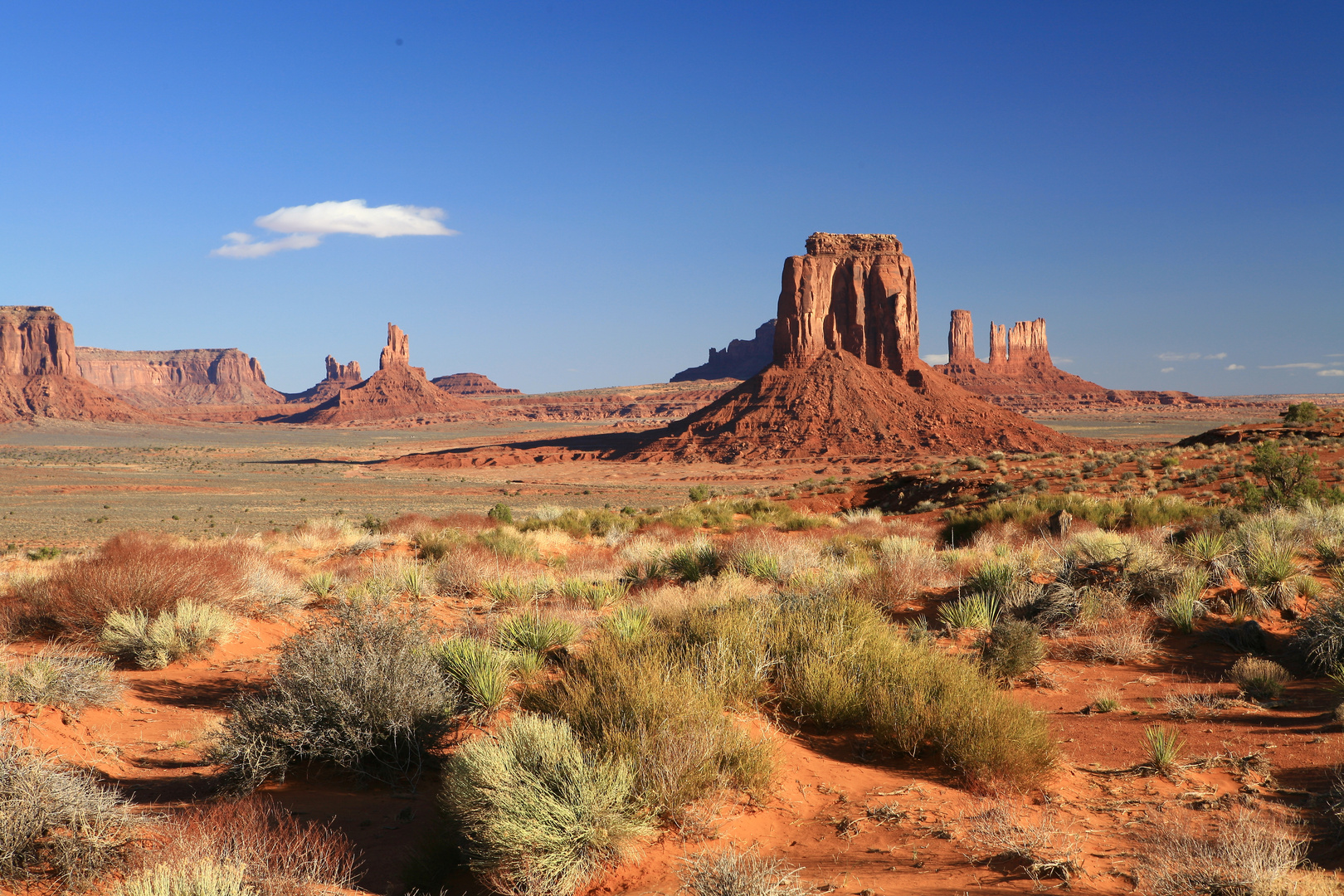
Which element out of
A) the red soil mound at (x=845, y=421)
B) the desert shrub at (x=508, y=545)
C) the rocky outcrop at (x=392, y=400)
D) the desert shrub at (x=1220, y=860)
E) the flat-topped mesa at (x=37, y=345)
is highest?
the flat-topped mesa at (x=37, y=345)

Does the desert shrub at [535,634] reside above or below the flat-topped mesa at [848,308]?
below

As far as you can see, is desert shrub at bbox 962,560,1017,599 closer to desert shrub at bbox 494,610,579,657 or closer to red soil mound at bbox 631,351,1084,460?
desert shrub at bbox 494,610,579,657

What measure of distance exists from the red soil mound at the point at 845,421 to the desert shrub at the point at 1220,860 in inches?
2439

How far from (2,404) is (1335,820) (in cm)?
17112

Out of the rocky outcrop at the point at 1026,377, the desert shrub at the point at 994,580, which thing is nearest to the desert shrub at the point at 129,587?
the desert shrub at the point at 994,580

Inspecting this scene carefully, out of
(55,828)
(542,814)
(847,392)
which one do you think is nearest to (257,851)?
(55,828)

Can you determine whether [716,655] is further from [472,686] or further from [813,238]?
[813,238]

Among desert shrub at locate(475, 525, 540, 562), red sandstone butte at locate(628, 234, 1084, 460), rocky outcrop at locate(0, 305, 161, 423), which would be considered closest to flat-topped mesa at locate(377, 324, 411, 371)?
rocky outcrop at locate(0, 305, 161, 423)

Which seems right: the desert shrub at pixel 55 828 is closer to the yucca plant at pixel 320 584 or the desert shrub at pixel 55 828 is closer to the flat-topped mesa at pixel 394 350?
the yucca plant at pixel 320 584

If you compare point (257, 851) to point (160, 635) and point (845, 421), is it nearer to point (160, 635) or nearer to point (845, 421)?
point (160, 635)

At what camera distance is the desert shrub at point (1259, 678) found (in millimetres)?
6273

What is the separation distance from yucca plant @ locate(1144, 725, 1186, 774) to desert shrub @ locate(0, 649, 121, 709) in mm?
7600

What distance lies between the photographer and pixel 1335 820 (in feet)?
13.8

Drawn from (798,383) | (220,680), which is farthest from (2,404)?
(220,680)
